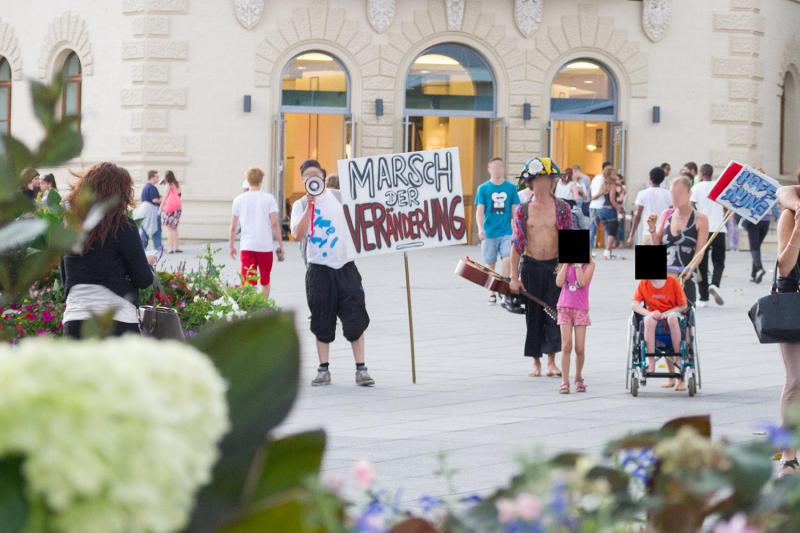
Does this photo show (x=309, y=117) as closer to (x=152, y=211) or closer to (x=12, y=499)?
(x=152, y=211)

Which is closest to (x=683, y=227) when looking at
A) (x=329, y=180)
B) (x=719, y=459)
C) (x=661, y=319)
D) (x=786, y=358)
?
(x=661, y=319)

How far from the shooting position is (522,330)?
1506 centimetres

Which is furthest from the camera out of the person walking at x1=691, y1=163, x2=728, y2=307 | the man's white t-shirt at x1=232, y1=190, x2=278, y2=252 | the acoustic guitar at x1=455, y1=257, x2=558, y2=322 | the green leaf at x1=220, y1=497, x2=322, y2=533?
the person walking at x1=691, y1=163, x2=728, y2=307

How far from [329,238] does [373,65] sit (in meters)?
17.2

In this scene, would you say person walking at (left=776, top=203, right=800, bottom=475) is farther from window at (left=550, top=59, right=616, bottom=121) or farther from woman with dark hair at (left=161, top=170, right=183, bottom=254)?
window at (left=550, top=59, right=616, bottom=121)

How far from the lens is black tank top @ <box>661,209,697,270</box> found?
12742mm

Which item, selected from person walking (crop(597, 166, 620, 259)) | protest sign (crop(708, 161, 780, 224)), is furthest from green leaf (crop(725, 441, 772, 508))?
person walking (crop(597, 166, 620, 259))

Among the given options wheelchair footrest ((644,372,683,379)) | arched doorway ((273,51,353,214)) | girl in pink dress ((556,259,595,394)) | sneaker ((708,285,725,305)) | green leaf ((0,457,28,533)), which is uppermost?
arched doorway ((273,51,353,214))

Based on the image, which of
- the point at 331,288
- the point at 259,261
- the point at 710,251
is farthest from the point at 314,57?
the point at 331,288

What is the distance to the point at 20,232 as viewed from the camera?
4.21ft

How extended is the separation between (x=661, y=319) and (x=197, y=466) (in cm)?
974

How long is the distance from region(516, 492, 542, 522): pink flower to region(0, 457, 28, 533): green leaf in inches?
17.2

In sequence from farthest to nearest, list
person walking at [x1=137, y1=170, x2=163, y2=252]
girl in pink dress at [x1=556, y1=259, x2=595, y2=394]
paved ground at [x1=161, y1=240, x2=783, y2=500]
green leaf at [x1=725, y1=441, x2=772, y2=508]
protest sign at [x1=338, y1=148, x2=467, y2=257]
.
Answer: person walking at [x1=137, y1=170, x2=163, y2=252] → protest sign at [x1=338, y1=148, x2=467, y2=257] → girl in pink dress at [x1=556, y1=259, x2=595, y2=394] → paved ground at [x1=161, y1=240, x2=783, y2=500] → green leaf at [x1=725, y1=441, x2=772, y2=508]

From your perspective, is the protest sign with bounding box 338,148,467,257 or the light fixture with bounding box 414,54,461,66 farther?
the light fixture with bounding box 414,54,461,66
